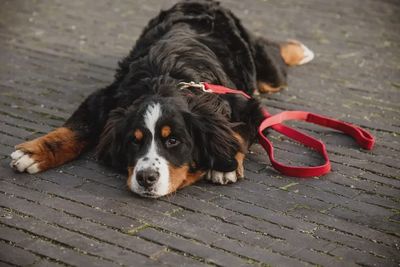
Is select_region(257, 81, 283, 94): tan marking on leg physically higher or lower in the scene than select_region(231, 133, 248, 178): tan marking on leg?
lower

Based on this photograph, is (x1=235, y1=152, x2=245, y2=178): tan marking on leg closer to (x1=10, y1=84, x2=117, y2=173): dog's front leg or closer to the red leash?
the red leash

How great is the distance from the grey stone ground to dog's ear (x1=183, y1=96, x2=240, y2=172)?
174 millimetres

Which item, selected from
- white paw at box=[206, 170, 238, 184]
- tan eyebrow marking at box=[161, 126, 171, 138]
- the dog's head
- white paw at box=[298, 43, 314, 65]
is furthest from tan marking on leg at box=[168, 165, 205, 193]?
white paw at box=[298, 43, 314, 65]

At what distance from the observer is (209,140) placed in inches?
192

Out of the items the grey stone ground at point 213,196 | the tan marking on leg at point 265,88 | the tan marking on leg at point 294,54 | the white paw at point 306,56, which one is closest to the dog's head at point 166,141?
the grey stone ground at point 213,196

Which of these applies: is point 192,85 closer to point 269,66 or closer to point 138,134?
point 138,134

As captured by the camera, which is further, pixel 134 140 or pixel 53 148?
pixel 53 148

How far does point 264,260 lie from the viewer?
3.88 meters

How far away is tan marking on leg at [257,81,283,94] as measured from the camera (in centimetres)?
673

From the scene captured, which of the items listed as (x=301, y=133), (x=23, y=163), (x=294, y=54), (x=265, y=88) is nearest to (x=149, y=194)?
(x=23, y=163)

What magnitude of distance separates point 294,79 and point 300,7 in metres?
3.42

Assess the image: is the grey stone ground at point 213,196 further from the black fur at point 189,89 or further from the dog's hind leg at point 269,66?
the black fur at point 189,89

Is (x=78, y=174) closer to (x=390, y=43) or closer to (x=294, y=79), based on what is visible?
(x=294, y=79)

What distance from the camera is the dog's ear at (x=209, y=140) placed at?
484 cm
